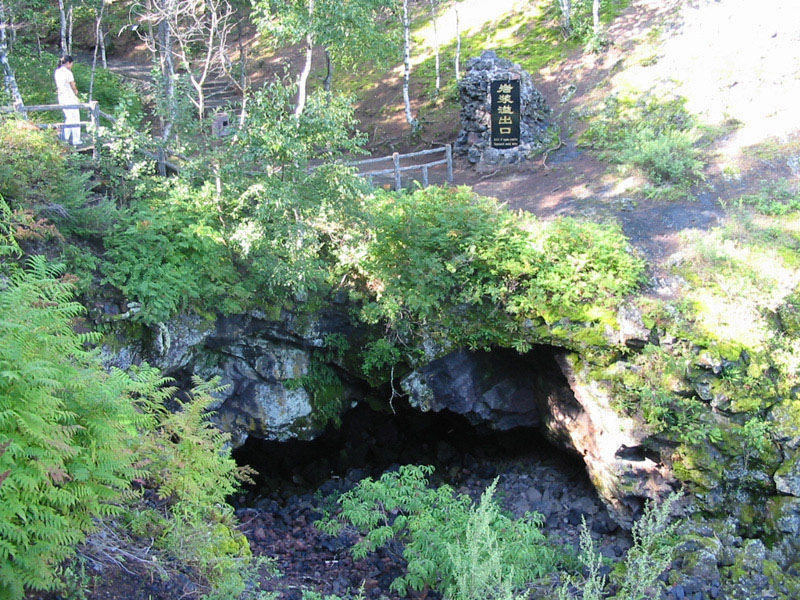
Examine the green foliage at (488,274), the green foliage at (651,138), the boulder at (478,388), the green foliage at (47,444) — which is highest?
the green foliage at (47,444)

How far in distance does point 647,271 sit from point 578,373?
214 centimetres

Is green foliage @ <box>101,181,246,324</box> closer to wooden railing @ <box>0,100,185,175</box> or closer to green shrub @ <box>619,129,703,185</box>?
wooden railing @ <box>0,100,185,175</box>

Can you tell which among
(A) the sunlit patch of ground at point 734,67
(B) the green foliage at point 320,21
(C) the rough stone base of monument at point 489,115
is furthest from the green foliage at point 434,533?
(A) the sunlit patch of ground at point 734,67

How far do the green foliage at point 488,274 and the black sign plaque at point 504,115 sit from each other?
6.08 metres

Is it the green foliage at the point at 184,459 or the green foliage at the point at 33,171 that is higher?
the green foliage at the point at 33,171

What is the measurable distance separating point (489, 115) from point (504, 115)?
44 cm

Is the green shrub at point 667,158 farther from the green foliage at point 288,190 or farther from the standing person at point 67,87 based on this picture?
the standing person at point 67,87

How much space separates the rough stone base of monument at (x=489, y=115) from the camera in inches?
634

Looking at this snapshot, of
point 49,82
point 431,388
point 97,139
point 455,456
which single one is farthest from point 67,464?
point 49,82

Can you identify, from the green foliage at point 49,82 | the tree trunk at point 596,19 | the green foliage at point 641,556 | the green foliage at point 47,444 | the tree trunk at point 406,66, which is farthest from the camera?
the tree trunk at point 596,19

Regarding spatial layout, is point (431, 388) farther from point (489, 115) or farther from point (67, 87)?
point (67, 87)

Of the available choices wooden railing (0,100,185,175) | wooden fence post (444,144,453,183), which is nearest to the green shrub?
wooden fence post (444,144,453,183)

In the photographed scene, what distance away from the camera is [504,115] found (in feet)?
52.5

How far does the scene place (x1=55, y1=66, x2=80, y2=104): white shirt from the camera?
1207cm
